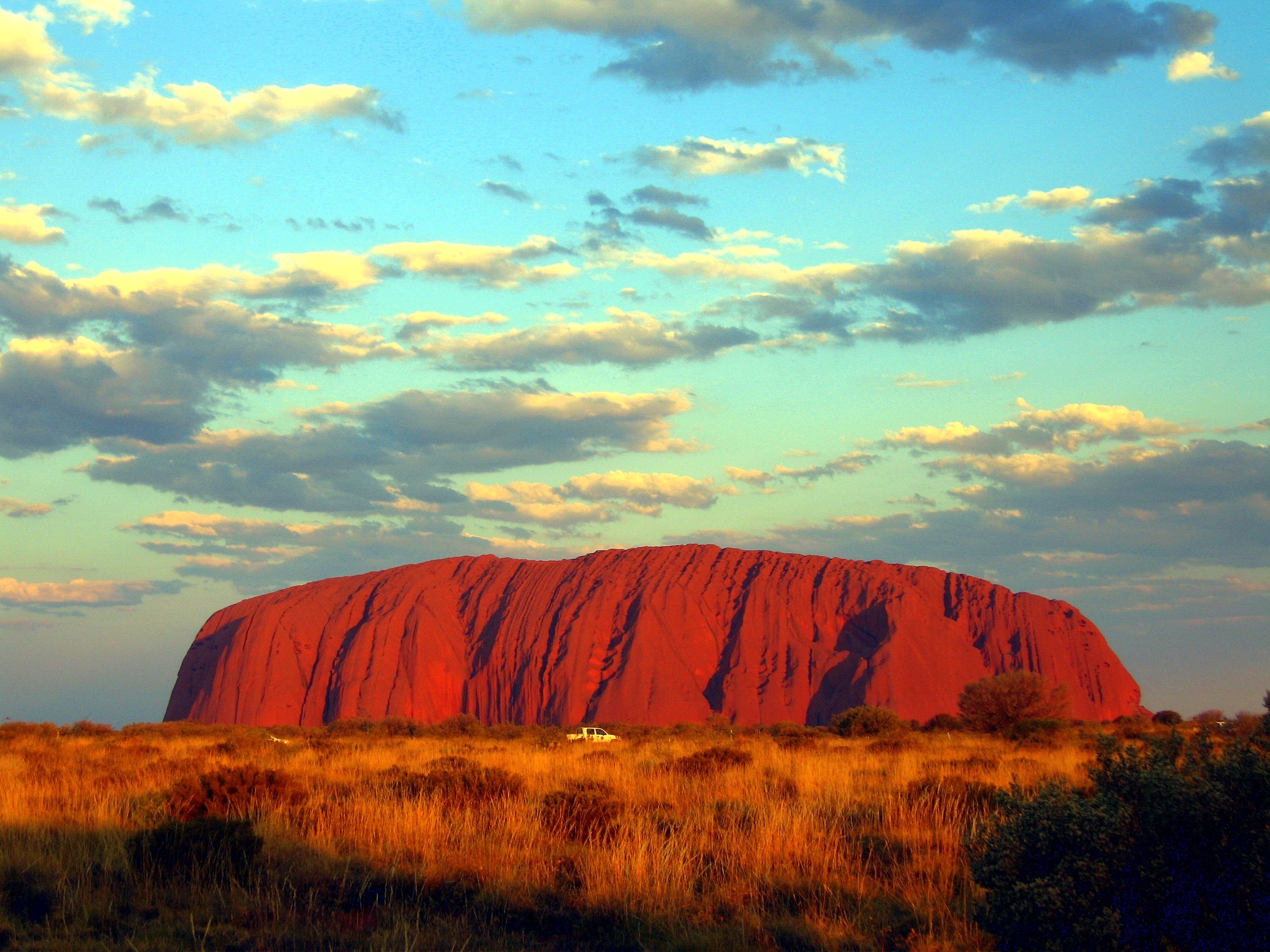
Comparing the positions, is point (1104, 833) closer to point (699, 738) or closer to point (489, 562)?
point (699, 738)

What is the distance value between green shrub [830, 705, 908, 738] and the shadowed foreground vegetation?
70.8ft

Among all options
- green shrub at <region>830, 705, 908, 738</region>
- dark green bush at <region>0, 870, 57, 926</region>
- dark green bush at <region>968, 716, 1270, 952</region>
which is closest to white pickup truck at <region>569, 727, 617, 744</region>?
green shrub at <region>830, 705, 908, 738</region>

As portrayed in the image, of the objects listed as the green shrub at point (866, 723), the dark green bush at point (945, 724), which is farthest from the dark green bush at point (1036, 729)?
the dark green bush at point (945, 724)

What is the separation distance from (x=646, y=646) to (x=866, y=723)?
37861 millimetres

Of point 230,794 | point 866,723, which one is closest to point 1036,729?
point 866,723

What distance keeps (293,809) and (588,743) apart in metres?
16.0

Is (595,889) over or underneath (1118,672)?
over

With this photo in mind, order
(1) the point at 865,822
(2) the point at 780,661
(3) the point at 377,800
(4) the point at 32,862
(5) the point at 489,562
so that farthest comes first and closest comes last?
(5) the point at 489,562 → (2) the point at 780,661 → (3) the point at 377,800 → (1) the point at 865,822 → (4) the point at 32,862

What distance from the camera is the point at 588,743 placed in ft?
83.0

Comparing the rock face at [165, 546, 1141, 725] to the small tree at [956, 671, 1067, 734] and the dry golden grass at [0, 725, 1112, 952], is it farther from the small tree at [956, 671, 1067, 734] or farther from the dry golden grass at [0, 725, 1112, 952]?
the dry golden grass at [0, 725, 1112, 952]

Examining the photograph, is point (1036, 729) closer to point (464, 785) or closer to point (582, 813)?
point (464, 785)

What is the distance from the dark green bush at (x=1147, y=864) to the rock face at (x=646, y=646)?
61253 millimetres

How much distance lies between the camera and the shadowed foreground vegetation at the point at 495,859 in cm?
616

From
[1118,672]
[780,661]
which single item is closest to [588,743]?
[780,661]
